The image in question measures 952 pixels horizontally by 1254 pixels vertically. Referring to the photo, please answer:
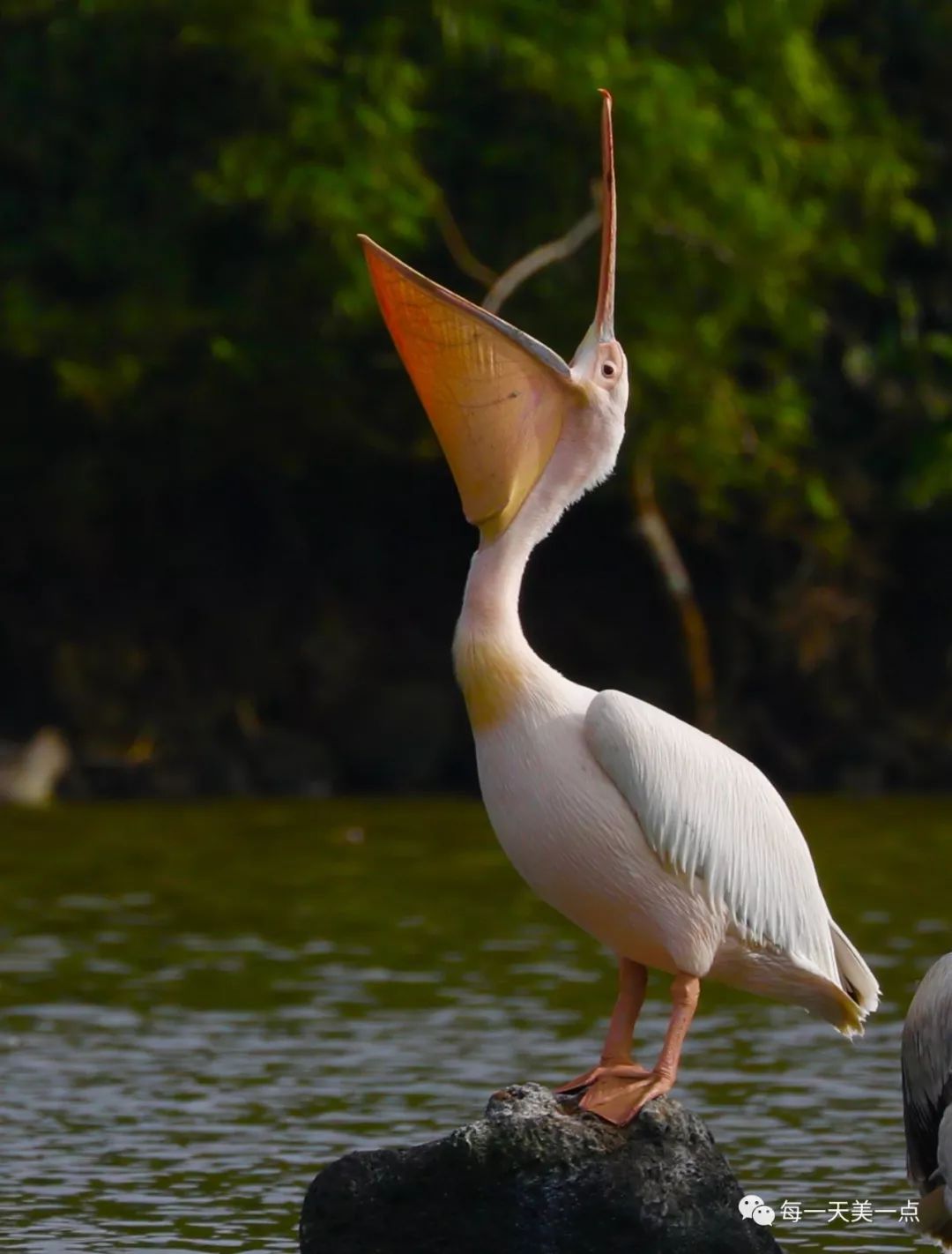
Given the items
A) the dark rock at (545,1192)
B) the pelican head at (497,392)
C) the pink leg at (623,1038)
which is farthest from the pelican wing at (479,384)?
the dark rock at (545,1192)

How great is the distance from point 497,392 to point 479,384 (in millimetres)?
43

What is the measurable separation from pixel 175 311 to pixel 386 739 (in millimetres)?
3246

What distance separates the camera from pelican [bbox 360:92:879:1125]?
18.1 ft

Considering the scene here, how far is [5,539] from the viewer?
21219mm

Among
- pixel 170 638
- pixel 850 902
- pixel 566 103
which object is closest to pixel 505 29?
pixel 566 103

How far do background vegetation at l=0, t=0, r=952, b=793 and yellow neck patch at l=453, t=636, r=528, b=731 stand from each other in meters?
12.7

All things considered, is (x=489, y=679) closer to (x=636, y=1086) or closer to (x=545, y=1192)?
(x=636, y=1086)

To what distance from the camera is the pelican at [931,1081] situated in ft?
18.0

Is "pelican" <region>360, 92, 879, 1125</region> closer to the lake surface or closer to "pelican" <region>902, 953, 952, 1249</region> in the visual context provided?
"pelican" <region>902, 953, 952, 1249</region>

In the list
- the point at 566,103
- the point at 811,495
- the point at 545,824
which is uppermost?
the point at 566,103

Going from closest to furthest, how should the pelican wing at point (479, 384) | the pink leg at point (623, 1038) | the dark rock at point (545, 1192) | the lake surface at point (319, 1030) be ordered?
the dark rock at point (545, 1192)
the pink leg at point (623, 1038)
the pelican wing at point (479, 384)
the lake surface at point (319, 1030)

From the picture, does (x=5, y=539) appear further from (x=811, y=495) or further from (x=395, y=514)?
(x=811, y=495)

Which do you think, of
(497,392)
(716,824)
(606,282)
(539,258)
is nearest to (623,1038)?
(716,824)

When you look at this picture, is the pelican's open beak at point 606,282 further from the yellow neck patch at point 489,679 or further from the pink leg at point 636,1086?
the pink leg at point 636,1086
